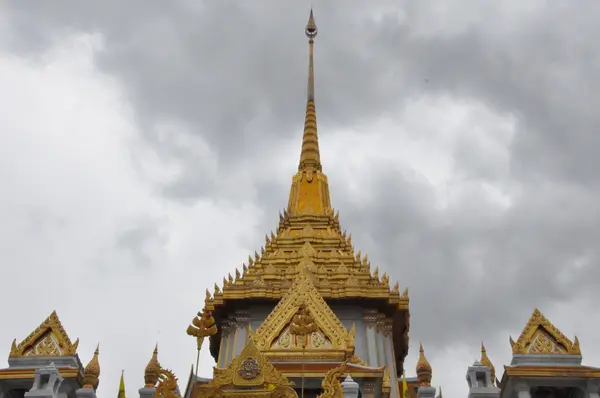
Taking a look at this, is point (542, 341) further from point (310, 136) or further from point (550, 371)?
point (310, 136)

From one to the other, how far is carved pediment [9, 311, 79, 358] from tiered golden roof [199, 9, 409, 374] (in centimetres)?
1072

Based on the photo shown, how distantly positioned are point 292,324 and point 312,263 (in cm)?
868

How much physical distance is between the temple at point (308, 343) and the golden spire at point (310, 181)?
53mm

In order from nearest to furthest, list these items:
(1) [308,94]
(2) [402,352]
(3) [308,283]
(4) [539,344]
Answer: (4) [539,344], (3) [308,283], (2) [402,352], (1) [308,94]

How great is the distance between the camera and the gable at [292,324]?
80.5ft

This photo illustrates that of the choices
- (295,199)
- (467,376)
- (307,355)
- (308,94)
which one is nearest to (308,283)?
(307,355)

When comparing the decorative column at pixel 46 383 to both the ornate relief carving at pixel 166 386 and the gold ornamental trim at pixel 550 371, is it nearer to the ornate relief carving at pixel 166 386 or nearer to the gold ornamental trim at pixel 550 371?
the ornate relief carving at pixel 166 386

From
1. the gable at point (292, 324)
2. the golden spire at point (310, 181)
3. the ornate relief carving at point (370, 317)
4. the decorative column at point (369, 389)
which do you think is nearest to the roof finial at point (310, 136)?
the golden spire at point (310, 181)

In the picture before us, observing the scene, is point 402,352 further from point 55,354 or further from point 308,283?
point 55,354

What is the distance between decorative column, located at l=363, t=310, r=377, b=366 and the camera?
29625 mm

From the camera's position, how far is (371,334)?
30797 millimetres

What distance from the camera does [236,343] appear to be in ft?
100

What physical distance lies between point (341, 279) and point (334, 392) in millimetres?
13951

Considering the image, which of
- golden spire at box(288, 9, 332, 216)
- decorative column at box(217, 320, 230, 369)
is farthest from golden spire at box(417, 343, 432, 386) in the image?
golden spire at box(288, 9, 332, 216)
